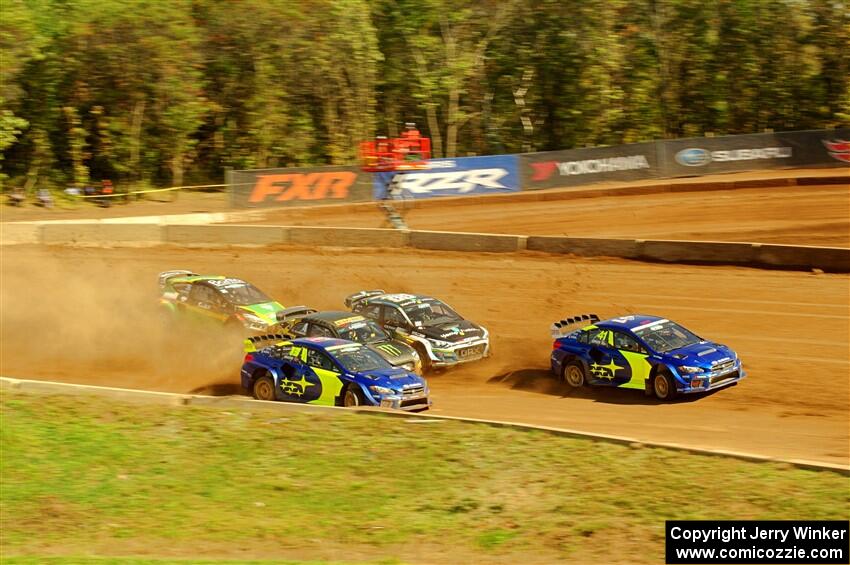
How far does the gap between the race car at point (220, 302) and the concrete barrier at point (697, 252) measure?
29.9ft

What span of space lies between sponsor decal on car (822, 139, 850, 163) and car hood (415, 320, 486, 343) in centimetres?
1826

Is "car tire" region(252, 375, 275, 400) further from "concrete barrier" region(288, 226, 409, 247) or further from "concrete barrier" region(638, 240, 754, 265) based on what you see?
"concrete barrier" region(288, 226, 409, 247)

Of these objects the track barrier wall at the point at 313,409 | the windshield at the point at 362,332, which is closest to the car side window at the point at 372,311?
the windshield at the point at 362,332

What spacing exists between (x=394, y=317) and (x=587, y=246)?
7114 millimetres

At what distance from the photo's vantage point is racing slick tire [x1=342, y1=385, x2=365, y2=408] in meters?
15.4

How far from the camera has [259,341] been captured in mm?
17672

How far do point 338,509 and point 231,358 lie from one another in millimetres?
9299

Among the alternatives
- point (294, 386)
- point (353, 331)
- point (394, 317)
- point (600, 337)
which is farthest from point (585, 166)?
point (294, 386)

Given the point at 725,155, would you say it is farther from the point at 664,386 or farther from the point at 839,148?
the point at 664,386

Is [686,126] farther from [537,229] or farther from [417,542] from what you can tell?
[417,542]

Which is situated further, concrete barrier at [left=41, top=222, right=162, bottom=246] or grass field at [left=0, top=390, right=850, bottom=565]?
concrete barrier at [left=41, top=222, right=162, bottom=246]

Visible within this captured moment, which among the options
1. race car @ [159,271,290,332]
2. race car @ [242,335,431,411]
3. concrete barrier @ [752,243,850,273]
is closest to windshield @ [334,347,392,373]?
race car @ [242,335,431,411]

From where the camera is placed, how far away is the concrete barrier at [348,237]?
2745 cm

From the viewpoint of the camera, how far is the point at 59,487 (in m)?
12.0
